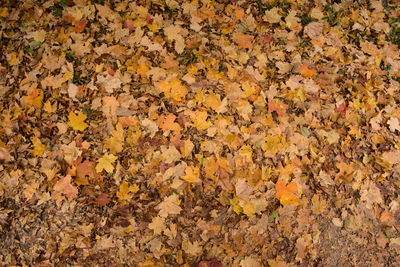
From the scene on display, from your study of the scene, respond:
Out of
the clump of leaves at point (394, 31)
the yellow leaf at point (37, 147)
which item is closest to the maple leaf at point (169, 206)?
the yellow leaf at point (37, 147)

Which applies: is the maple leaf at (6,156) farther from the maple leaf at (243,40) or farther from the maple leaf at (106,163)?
the maple leaf at (243,40)

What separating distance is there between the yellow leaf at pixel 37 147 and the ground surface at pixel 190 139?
0.05ft

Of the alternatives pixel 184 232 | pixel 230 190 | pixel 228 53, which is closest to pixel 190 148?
pixel 230 190

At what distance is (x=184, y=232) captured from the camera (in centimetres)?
221

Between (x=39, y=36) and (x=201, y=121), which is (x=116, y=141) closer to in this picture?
(x=201, y=121)

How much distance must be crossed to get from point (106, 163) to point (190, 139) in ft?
2.11

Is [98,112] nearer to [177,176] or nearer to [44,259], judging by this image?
[177,176]

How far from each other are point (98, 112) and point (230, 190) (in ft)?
3.79

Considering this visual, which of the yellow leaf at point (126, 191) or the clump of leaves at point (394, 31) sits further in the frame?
the clump of leaves at point (394, 31)

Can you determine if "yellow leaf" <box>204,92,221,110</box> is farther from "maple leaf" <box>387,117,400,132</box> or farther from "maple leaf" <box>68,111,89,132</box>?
"maple leaf" <box>387,117,400,132</box>

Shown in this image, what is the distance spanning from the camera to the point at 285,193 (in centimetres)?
237

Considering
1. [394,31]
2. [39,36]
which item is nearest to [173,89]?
[39,36]

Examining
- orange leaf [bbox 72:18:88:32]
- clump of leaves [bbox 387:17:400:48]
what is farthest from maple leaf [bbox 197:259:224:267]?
clump of leaves [bbox 387:17:400:48]

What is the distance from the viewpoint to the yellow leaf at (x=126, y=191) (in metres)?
2.22
